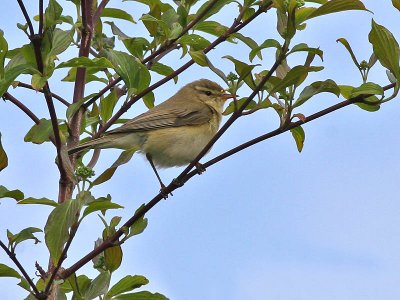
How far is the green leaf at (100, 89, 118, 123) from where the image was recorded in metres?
4.41

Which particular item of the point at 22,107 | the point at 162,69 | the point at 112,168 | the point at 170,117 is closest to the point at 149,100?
the point at 162,69

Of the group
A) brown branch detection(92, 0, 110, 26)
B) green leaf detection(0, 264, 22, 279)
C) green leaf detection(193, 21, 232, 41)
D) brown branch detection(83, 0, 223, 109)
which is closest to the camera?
green leaf detection(0, 264, 22, 279)

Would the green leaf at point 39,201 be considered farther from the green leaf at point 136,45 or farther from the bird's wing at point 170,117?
the bird's wing at point 170,117

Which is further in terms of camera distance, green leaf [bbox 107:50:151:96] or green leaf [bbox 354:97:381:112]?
green leaf [bbox 107:50:151:96]

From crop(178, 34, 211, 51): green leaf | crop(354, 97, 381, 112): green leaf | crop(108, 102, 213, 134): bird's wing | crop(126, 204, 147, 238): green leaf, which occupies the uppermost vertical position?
crop(108, 102, 213, 134): bird's wing

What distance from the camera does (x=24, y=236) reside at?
369 centimetres

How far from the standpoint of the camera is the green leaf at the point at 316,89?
3.38 meters

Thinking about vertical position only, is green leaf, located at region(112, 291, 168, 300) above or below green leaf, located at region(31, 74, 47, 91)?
below

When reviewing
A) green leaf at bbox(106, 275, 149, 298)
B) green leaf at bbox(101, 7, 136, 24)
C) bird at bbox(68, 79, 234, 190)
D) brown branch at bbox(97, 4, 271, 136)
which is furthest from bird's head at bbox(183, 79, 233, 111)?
green leaf at bbox(106, 275, 149, 298)

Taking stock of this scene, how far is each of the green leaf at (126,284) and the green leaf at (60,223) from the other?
0.50m

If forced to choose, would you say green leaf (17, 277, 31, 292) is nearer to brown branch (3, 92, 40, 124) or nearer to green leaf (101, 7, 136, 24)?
brown branch (3, 92, 40, 124)

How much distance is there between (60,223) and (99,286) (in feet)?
1.85

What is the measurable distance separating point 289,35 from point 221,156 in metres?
0.62

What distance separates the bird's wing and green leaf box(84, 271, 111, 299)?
72.2 inches
